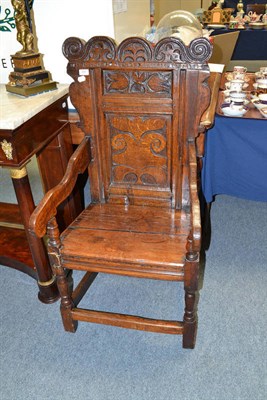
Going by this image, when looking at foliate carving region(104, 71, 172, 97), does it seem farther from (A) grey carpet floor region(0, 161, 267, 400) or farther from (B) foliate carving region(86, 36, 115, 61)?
(A) grey carpet floor region(0, 161, 267, 400)

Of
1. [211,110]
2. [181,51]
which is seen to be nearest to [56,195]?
[181,51]

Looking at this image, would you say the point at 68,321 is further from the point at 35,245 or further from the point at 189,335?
the point at 189,335

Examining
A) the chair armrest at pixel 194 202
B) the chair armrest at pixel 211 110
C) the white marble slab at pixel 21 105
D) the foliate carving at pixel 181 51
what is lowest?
the chair armrest at pixel 194 202

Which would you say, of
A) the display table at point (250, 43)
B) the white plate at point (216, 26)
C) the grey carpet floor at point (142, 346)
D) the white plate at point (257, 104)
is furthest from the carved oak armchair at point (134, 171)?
the white plate at point (216, 26)

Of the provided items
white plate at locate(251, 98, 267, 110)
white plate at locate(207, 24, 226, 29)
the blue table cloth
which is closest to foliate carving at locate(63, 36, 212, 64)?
the blue table cloth

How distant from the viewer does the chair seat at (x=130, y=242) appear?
1.22 metres

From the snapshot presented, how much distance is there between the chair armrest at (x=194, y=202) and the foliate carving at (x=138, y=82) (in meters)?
0.24

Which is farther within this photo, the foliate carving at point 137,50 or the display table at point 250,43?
the display table at point 250,43

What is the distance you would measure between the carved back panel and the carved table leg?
296 millimetres

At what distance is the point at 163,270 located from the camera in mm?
1210

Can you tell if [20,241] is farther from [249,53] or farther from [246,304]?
[249,53]

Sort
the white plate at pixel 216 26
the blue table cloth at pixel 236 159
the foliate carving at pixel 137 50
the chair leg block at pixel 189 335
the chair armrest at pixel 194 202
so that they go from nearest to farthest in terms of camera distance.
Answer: the chair armrest at pixel 194 202, the foliate carving at pixel 137 50, the chair leg block at pixel 189 335, the blue table cloth at pixel 236 159, the white plate at pixel 216 26

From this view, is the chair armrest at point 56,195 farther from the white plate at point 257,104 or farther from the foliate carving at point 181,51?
the white plate at point 257,104

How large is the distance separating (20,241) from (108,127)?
0.86 m
